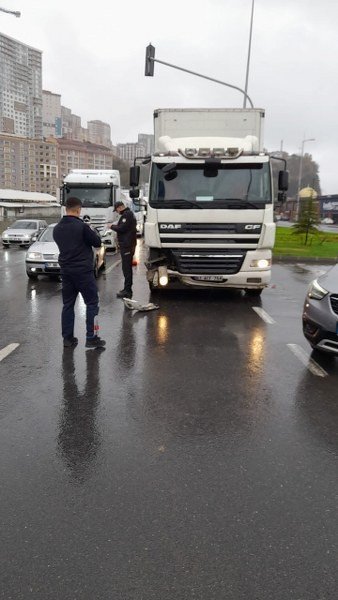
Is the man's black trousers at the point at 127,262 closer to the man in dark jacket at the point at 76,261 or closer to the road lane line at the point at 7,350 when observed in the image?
the man in dark jacket at the point at 76,261

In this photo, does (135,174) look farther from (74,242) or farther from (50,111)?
(50,111)

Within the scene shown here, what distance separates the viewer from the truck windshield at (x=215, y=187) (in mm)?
8609

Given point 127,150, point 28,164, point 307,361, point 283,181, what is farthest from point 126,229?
point 127,150

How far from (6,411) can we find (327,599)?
10.0 feet

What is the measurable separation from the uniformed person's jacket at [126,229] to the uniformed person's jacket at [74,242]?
319 centimetres

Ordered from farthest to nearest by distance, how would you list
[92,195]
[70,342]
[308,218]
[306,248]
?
[308,218]
[306,248]
[92,195]
[70,342]

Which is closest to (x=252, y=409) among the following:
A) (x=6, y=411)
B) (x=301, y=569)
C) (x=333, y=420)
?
(x=333, y=420)

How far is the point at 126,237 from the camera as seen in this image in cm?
938

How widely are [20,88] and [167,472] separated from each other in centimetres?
17714

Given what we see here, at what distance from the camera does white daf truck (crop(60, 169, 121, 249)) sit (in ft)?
60.5

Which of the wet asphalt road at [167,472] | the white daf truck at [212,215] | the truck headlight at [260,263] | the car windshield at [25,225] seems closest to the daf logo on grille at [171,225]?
the white daf truck at [212,215]

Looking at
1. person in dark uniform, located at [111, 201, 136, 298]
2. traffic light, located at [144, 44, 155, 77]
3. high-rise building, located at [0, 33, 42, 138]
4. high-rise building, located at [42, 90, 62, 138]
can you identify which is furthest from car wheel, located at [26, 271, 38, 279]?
high-rise building, located at [42, 90, 62, 138]

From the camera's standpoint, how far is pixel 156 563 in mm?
2344

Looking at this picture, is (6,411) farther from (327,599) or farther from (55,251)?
(55,251)
